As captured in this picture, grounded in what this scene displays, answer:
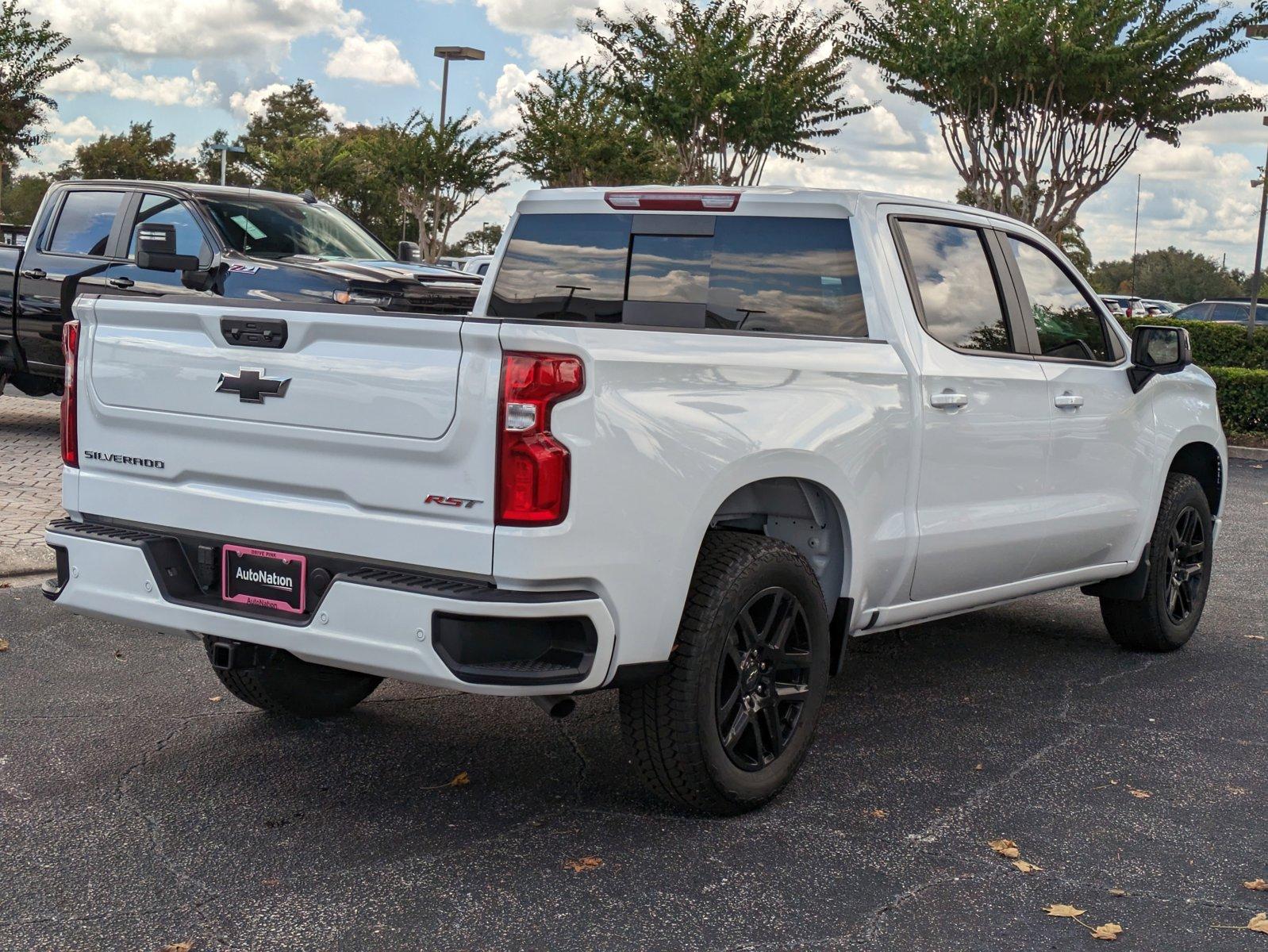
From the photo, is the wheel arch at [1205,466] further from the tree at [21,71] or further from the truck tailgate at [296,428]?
the tree at [21,71]

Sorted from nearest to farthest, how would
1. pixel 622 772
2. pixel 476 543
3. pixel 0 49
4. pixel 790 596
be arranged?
pixel 476 543 < pixel 790 596 < pixel 622 772 < pixel 0 49

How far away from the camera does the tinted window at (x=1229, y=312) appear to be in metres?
34.3

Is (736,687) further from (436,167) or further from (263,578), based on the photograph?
(436,167)

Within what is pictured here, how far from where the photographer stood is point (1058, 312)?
611 cm

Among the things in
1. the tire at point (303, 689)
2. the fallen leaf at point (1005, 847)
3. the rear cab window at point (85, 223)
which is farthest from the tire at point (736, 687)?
the rear cab window at point (85, 223)

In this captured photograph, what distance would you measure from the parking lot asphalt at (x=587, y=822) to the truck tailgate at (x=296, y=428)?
2.89ft

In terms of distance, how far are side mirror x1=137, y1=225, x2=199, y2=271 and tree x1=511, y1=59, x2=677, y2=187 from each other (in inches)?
908

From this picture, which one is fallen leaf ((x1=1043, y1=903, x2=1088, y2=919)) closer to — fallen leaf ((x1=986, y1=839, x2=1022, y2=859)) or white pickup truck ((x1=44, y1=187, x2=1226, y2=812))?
fallen leaf ((x1=986, y1=839, x2=1022, y2=859))

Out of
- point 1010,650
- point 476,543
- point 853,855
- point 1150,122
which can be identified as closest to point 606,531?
point 476,543

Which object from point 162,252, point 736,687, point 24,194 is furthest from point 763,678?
point 24,194

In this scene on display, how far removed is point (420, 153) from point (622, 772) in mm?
36341

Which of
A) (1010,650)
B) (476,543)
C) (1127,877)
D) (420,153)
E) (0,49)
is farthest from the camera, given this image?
(420,153)

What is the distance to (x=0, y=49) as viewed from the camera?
29812mm

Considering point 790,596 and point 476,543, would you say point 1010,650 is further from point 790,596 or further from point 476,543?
point 476,543
